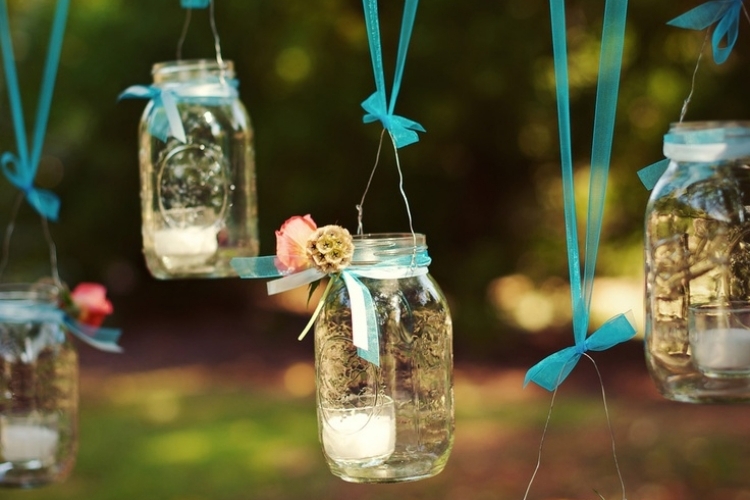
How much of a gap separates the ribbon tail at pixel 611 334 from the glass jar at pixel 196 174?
2.32 ft

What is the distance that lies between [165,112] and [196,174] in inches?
5.3

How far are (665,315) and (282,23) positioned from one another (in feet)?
13.0

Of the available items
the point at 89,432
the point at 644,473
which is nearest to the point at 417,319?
the point at 644,473

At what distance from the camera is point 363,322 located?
1.29 metres

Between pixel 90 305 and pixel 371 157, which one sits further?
pixel 371 157

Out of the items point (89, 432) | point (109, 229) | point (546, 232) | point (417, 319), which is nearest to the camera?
point (417, 319)

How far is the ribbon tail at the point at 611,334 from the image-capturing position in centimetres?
123

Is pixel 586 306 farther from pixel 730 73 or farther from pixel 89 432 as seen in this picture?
pixel 89 432

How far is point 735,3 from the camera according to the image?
1.30 m

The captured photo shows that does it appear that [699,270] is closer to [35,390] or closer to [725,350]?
[725,350]

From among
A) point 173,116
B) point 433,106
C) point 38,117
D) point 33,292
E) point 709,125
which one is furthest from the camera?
point 433,106

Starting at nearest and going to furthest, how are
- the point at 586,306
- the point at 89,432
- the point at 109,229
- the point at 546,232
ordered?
1. the point at 586,306
2. the point at 89,432
3. the point at 546,232
4. the point at 109,229

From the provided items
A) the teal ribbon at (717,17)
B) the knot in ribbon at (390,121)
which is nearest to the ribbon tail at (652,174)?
the teal ribbon at (717,17)

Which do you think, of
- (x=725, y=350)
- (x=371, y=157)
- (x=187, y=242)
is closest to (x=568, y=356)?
(x=725, y=350)
